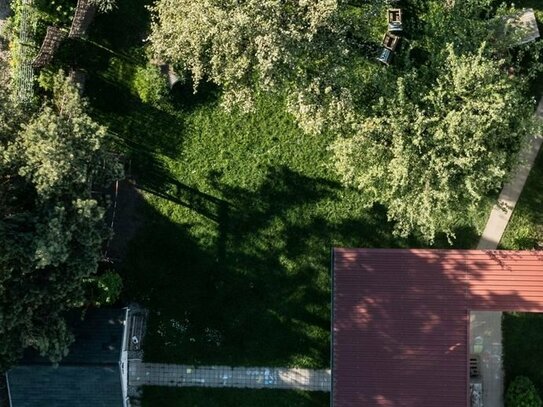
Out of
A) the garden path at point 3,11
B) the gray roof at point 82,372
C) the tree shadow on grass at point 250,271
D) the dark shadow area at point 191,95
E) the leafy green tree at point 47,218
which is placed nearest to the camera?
the leafy green tree at point 47,218

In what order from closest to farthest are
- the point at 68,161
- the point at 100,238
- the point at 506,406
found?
1. the point at 68,161
2. the point at 100,238
3. the point at 506,406

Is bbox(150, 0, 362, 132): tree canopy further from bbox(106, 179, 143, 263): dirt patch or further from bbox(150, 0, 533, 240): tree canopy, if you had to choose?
bbox(106, 179, 143, 263): dirt patch

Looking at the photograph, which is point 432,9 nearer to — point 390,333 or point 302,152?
point 302,152

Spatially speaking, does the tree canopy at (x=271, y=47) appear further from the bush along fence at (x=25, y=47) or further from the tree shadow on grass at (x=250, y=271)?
the bush along fence at (x=25, y=47)

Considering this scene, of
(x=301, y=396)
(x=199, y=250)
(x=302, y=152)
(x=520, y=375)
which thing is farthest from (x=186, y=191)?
(x=520, y=375)

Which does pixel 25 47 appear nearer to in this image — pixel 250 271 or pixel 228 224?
pixel 228 224

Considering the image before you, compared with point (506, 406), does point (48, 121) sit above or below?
above

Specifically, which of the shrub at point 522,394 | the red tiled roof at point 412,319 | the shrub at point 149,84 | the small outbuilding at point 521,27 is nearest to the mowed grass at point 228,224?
the shrub at point 149,84
